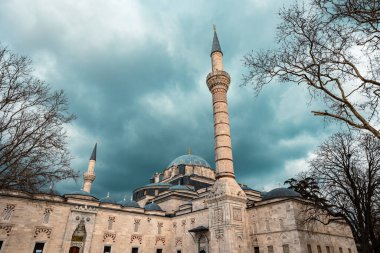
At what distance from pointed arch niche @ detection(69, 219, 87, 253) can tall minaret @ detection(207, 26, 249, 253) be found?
40.2 feet

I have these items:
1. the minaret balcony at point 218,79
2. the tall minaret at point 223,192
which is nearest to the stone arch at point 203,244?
the tall minaret at point 223,192

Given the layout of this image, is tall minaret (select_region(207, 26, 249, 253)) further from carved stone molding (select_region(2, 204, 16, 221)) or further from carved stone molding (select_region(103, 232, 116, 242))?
carved stone molding (select_region(2, 204, 16, 221))

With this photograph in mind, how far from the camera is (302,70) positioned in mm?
7137

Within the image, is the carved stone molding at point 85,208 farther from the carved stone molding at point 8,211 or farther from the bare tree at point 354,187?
the bare tree at point 354,187

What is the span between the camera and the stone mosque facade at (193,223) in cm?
1905

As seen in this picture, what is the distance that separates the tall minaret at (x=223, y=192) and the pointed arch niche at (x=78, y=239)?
40.2 feet

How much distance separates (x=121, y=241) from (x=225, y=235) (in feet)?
38.8

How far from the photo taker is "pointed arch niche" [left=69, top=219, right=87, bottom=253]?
22312 millimetres

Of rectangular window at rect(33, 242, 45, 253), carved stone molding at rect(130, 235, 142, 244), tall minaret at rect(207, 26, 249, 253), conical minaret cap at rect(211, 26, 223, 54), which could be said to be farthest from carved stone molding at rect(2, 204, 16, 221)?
conical minaret cap at rect(211, 26, 223, 54)

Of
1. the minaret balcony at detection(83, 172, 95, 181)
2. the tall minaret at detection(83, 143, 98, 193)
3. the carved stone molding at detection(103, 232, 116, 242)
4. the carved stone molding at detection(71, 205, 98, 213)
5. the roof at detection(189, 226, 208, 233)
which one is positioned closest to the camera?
the roof at detection(189, 226, 208, 233)

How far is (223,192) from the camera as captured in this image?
66.2 feet

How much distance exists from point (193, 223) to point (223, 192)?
7202 millimetres

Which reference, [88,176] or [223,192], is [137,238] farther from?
[88,176]

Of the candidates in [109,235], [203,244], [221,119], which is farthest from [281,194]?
[109,235]
